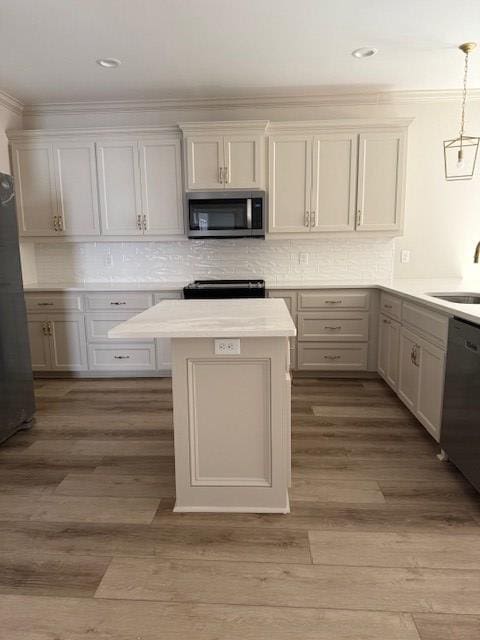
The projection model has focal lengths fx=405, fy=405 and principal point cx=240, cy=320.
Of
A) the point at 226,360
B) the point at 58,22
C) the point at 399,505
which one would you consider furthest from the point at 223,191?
the point at 399,505

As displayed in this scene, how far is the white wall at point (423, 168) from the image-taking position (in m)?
3.84

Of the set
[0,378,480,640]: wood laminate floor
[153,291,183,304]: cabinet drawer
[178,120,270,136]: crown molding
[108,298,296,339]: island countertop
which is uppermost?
[178,120,270,136]: crown molding

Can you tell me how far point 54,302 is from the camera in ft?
12.3

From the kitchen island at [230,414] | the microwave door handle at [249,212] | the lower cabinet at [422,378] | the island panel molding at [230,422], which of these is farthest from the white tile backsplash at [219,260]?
the island panel molding at [230,422]

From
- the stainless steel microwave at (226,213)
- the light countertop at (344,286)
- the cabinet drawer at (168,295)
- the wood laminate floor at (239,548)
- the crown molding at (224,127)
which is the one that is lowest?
the wood laminate floor at (239,548)

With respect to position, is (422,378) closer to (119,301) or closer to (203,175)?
(203,175)

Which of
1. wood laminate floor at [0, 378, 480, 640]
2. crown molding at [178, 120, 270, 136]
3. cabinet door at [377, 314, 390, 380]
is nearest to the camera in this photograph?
wood laminate floor at [0, 378, 480, 640]

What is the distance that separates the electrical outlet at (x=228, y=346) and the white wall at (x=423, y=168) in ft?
8.38

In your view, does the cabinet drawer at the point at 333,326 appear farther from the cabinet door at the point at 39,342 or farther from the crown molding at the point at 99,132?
the cabinet door at the point at 39,342

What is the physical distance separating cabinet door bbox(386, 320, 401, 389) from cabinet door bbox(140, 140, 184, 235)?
2091 millimetres

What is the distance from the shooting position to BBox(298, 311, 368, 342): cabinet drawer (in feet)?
12.0

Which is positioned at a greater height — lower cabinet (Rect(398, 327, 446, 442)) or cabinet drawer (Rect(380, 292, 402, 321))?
cabinet drawer (Rect(380, 292, 402, 321))

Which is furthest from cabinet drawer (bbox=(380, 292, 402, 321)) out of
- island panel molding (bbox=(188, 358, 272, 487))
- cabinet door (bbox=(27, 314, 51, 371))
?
cabinet door (bbox=(27, 314, 51, 371))

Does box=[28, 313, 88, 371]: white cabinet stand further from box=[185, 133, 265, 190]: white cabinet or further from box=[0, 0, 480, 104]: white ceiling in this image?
box=[0, 0, 480, 104]: white ceiling
